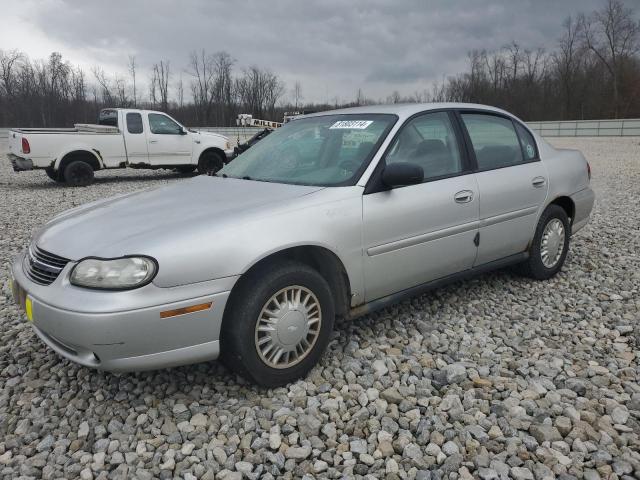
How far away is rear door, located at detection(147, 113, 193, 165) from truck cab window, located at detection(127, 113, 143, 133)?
245mm

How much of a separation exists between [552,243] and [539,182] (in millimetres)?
624

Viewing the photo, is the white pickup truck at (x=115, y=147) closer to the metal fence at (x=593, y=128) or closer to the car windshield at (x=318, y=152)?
the car windshield at (x=318, y=152)

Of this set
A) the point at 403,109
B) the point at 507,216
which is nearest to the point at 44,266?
the point at 403,109

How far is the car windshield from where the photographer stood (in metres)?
3.15

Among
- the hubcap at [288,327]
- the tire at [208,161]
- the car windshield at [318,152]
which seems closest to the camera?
the hubcap at [288,327]

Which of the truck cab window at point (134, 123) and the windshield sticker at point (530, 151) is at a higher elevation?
the truck cab window at point (134, 123)

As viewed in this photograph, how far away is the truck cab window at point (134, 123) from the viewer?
474 inches

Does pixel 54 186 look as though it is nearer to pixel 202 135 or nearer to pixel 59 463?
pixel 202 135

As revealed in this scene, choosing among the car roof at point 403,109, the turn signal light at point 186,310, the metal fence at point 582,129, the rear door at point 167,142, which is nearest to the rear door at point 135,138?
the rear door at point 167,142

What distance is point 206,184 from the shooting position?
3459 millimetres

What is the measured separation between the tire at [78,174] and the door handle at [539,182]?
10.3 meters

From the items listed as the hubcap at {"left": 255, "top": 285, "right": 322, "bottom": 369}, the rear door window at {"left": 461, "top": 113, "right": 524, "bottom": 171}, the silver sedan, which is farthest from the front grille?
the rear door window at {"left": 461, "top": 113, "right": 524, "bottom": 171}

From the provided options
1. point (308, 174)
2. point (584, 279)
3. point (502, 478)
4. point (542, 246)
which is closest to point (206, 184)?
point (308, 174)

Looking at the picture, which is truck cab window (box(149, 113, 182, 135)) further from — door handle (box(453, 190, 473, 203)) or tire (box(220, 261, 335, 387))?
tire (box(220, 261, 335, 387))
